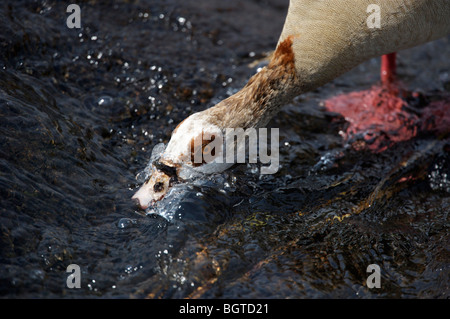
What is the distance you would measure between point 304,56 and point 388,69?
192 cm

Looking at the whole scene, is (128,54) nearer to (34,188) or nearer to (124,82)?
(124,82)

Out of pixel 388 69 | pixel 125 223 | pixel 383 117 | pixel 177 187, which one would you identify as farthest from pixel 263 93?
pixel 388 69

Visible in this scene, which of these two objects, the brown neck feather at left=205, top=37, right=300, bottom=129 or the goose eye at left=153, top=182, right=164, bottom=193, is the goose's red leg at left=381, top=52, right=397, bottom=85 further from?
the goose eye at left=153, top=182, right=164, bottom=193

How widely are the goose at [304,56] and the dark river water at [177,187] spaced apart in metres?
0.19

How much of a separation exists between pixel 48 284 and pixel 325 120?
10.3ft

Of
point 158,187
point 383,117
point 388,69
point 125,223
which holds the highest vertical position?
point 388,69

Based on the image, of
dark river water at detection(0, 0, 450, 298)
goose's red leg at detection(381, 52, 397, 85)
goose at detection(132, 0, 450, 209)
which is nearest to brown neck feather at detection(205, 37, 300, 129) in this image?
goose at detection(132, 0, 450, 209)

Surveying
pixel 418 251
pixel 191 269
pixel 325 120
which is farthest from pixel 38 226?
pixel 325 120

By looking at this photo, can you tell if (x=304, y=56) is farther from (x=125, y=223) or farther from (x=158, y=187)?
(x=125, y=223)

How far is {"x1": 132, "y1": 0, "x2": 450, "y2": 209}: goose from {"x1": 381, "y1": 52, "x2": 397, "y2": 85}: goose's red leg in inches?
51.0

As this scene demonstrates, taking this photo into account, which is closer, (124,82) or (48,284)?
(48,284)

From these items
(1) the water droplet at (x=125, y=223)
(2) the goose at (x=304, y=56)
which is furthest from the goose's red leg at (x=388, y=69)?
(1) the water droplet at (x=125, y=223)

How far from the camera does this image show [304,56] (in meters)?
4.12
